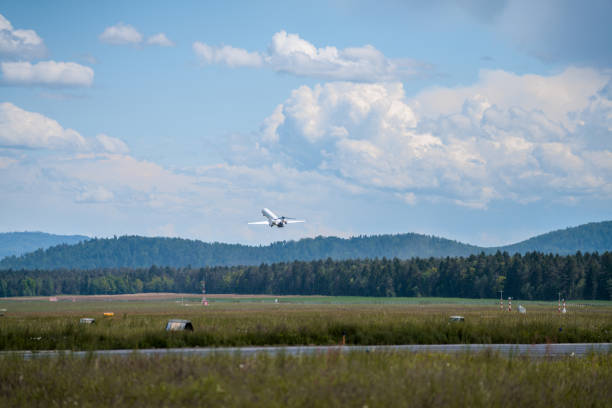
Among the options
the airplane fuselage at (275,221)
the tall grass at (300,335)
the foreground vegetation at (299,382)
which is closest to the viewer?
the foreground vegetation at (299,382)

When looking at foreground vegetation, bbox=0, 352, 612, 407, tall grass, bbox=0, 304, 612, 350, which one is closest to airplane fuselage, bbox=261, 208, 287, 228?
tall grass, bbox=0, 304, 612, 350

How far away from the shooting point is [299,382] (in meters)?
16.1

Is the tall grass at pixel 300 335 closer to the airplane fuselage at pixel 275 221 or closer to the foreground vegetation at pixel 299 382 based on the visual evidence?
the foreground vegetation at pixel 299 382

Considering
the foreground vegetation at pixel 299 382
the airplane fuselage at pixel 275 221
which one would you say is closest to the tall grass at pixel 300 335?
the foreground vegetation at pixel 299 382

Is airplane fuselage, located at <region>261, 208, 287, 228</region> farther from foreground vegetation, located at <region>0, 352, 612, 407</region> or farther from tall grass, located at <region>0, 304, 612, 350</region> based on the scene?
foreground vegetation, located at <region>0, 352, 612, 407</region>

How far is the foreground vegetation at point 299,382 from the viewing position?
50.4 feet

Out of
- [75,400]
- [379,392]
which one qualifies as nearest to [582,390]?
[379,392]

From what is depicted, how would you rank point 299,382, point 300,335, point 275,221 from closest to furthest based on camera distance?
point 299,382 → point 300,335 → point 275,221

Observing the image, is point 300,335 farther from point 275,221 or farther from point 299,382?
point 275,221

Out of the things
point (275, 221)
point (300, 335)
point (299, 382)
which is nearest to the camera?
point (299, 382)

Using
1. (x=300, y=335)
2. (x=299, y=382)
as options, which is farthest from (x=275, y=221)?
(x=299, y=382)

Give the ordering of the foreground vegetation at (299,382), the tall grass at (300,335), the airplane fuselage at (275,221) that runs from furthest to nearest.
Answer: the airplane fuselage at (275,221) → the tall grass at (300,335) → the foreground vegetation at (299,382)

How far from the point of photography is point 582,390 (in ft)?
58.9

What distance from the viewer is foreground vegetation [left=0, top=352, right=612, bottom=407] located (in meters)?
15.4
